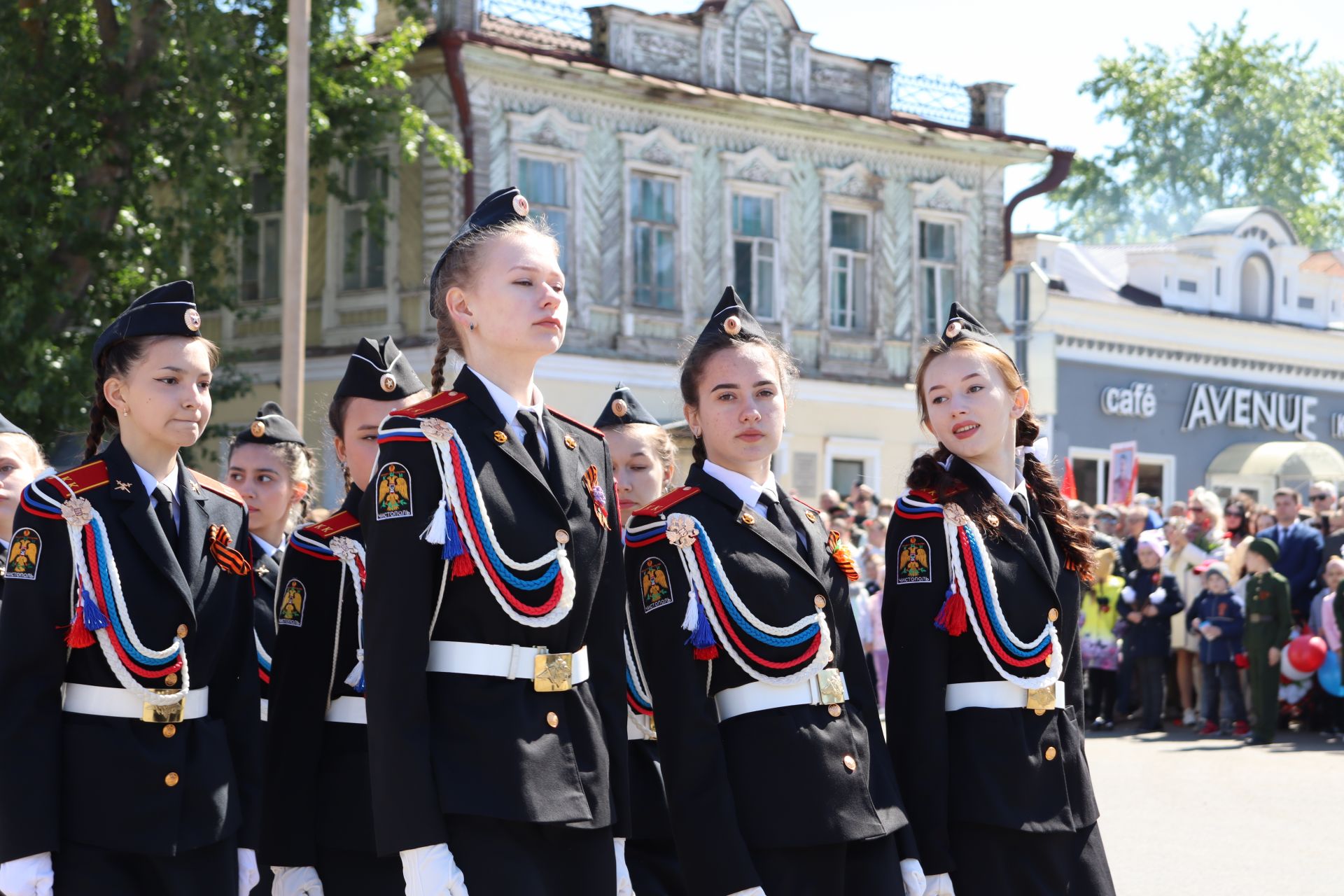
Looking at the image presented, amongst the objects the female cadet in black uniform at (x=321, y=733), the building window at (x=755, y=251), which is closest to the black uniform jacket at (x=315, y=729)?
the female cadet in black uniform at (x=321, y=733)

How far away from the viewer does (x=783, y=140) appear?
2578 centimetres

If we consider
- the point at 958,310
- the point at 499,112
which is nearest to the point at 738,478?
the point at 958,310

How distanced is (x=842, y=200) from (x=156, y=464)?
A: 22498mm

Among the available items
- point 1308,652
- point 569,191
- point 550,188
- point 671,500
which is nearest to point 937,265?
point 569,191

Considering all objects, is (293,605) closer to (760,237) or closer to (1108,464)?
(760,237)

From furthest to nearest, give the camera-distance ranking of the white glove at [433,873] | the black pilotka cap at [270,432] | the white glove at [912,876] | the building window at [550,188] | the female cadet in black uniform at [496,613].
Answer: the building window at [550,188]
the black pilotka cap at [270,432]
the white glove at [912,876]
the female cadet in black uniform at [496,613]
the white glove at [433,873]

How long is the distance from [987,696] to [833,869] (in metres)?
0.62

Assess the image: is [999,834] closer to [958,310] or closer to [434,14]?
[958,310]

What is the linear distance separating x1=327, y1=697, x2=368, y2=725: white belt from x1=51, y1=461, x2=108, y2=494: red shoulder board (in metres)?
0.88

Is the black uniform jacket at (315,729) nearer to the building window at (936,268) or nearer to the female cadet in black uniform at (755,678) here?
the female cadet in black uniform at (755,678)

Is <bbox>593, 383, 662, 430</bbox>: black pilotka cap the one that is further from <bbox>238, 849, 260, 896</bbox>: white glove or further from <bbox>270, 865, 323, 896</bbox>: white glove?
<bbox>238, 849, 260, 896</bbox>: white glove

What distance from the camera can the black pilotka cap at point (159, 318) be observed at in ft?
15.3

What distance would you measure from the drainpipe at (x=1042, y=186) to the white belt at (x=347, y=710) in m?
24.4

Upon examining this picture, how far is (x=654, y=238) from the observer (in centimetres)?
2455
